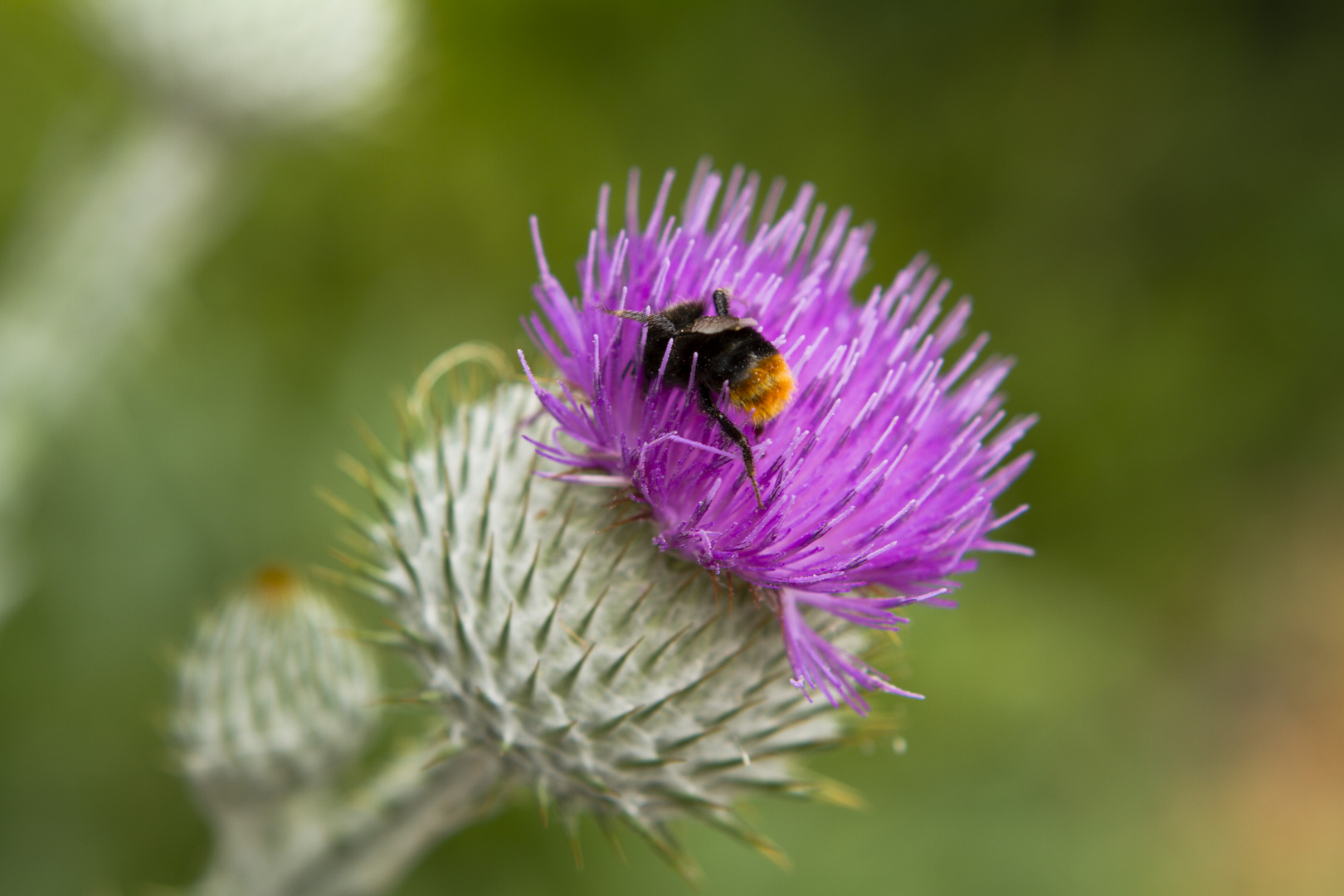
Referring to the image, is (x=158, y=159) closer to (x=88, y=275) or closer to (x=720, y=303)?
(x=88, y=275)

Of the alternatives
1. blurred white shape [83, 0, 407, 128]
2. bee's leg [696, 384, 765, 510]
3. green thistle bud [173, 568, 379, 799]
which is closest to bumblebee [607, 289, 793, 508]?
bee's leg [696, 384, 765, 510]

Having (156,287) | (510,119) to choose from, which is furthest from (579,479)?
(510,119)

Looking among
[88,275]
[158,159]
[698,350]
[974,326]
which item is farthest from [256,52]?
[974,326]

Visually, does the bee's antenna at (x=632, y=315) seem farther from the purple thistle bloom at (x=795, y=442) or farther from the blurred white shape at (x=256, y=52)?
the blurred white shape at (x=256, y=52)

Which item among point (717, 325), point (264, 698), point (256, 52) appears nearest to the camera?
point (717, 325)

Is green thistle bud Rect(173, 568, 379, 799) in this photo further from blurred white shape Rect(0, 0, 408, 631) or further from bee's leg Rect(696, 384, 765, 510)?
blurred white shape Rect(0, 0, 408, 631)
